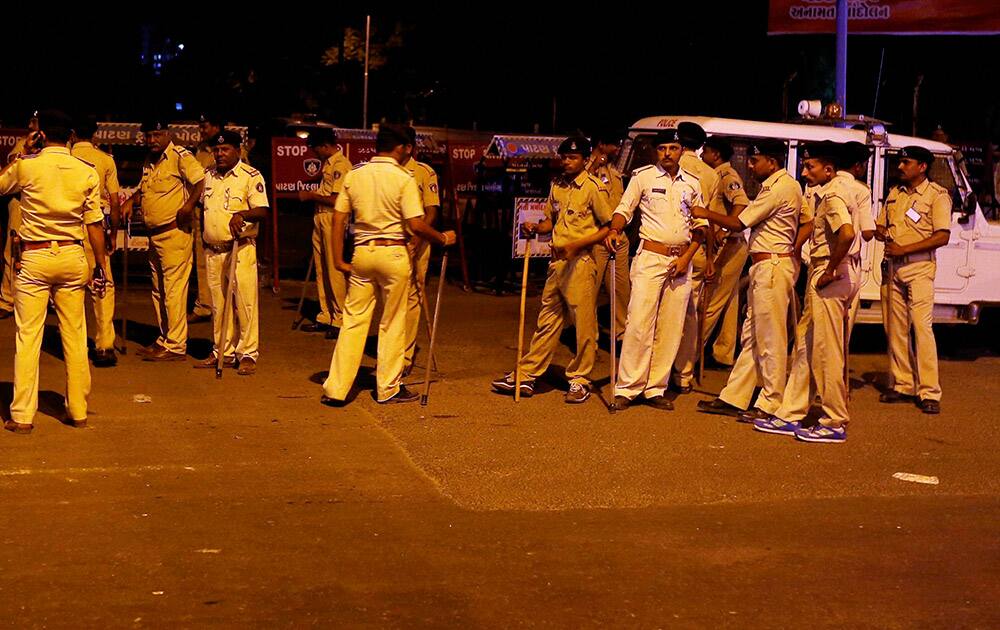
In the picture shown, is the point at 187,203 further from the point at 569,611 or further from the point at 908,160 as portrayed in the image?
the point at 569,611

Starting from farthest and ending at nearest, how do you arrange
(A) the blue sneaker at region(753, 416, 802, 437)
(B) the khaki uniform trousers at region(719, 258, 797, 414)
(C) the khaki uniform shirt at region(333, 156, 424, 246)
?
1. (C) the khaki uniform shirt at region(333, 156, 424, 246)
2. (B) the khaki uniform trousers at region(719, 258, 797, 414)
3. (A) the blue sneaker at region(753, 416, 802, 437)

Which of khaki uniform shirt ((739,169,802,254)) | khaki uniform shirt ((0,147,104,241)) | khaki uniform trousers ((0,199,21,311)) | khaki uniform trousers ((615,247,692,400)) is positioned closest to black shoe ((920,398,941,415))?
khaki uniform shirt ((739,169,802,254))

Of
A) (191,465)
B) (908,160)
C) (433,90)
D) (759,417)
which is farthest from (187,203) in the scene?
(433,90)

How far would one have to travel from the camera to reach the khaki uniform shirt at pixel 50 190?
30.1ft

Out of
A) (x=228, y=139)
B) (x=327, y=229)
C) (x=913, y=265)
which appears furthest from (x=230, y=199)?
(x=913, y=265)

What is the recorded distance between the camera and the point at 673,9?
28531mm

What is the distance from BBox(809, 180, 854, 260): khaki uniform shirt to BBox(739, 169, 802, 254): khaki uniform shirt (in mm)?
166

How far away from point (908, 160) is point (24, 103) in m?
30.2

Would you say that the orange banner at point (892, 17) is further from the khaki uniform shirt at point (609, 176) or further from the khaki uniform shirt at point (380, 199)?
the khaki uniform shirt at point (380, 199)

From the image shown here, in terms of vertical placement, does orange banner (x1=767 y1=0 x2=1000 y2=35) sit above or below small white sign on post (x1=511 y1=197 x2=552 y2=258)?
above

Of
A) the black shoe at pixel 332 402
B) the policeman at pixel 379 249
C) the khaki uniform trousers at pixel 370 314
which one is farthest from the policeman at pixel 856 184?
the black shoe at pixel 332 402

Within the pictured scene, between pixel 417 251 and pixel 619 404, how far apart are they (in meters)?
1.92

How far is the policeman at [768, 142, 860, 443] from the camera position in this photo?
9719mm

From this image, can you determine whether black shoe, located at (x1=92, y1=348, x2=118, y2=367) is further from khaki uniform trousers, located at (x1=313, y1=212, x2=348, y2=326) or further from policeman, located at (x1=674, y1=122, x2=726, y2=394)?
policeman, located at (x1=674, y1=122, x2=726, y2=394)
